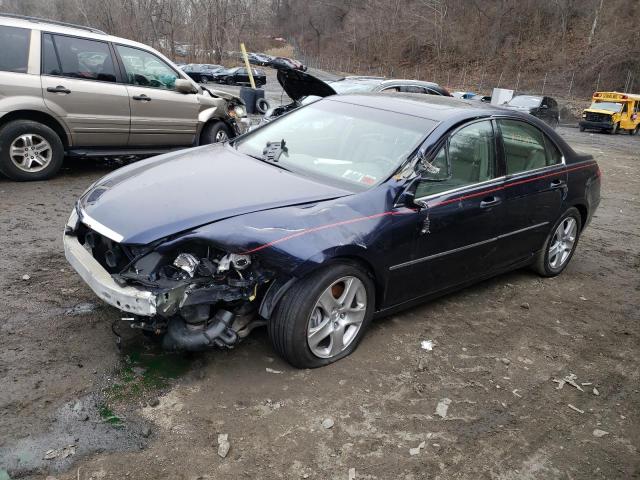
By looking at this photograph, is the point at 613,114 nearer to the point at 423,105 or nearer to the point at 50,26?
the point at 423,105

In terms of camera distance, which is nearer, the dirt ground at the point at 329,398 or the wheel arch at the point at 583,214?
the dirt ground at the point at 329,398

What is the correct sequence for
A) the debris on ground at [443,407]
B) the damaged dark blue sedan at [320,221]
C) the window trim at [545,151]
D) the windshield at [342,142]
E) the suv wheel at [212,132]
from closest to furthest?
the damaged dark blue sedan at [320,221] → the debris on ground at [443,407] → the windshield at [342,142] → the window trim at [545,151] → the suv wheel at [212,132]

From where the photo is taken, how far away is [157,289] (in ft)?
9.43

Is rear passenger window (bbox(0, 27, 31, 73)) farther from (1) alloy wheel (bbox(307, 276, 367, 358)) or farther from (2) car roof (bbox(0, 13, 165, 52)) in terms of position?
(1) alloy wheel (bbox(307, 276, 367, 358))

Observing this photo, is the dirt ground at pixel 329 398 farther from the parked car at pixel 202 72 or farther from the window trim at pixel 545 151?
the parked car at pixel 202 72

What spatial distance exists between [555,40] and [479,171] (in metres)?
44.6

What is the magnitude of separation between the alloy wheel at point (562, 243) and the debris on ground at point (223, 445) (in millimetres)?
3663

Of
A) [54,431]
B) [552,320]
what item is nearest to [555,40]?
[552,320]

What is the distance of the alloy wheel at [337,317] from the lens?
3.29 meters

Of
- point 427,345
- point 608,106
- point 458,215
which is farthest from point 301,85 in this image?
point 608,106

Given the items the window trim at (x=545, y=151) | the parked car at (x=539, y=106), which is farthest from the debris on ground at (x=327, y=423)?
the parked car at (x=539, y=106)

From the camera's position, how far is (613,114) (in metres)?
25.3

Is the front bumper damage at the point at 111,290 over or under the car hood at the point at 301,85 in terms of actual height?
under

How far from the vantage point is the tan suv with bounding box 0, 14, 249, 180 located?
20.9 ft
